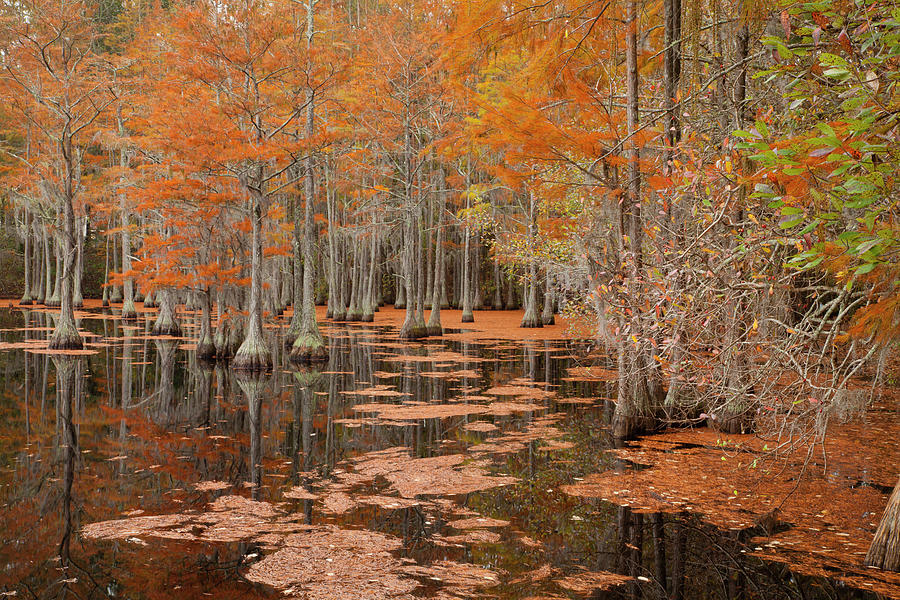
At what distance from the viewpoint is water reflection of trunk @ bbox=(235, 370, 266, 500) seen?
7441 millimetres

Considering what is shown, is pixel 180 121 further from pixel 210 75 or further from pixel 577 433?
pixel 577 433

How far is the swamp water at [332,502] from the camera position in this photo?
480 centimetres

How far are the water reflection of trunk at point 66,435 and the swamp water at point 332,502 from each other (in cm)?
3

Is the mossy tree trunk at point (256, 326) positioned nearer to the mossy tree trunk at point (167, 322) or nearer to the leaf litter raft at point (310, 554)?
the mossy tree trunk at point (167, 322)

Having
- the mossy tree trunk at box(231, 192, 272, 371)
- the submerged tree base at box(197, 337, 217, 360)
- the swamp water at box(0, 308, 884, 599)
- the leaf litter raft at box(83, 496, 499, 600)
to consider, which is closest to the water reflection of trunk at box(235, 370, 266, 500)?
the swamp water at box(0, 308, 884, 599)

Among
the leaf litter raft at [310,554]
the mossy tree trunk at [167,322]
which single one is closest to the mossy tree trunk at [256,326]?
the mossy tree trunk at [167,322]

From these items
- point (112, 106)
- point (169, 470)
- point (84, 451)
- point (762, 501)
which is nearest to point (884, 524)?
point (762, 501)

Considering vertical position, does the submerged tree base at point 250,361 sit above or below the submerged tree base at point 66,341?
below

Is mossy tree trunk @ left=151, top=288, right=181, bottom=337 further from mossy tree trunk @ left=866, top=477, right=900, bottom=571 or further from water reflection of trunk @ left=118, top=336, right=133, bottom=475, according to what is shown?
mossy tree trunk @ left=866, top=477, right=900, bottom=571

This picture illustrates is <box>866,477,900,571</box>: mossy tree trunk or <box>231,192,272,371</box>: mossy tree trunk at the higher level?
<box>231,192,272,371</box>: mossy tree trunk

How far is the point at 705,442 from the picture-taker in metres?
9.49

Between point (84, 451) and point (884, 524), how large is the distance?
28.6ft

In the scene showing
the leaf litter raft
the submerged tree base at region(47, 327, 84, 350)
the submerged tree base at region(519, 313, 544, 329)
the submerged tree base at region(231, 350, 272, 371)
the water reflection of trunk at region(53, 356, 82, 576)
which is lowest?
the leaf litter raft

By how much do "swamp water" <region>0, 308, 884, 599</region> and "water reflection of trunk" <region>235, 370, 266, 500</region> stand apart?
0.05 metres
